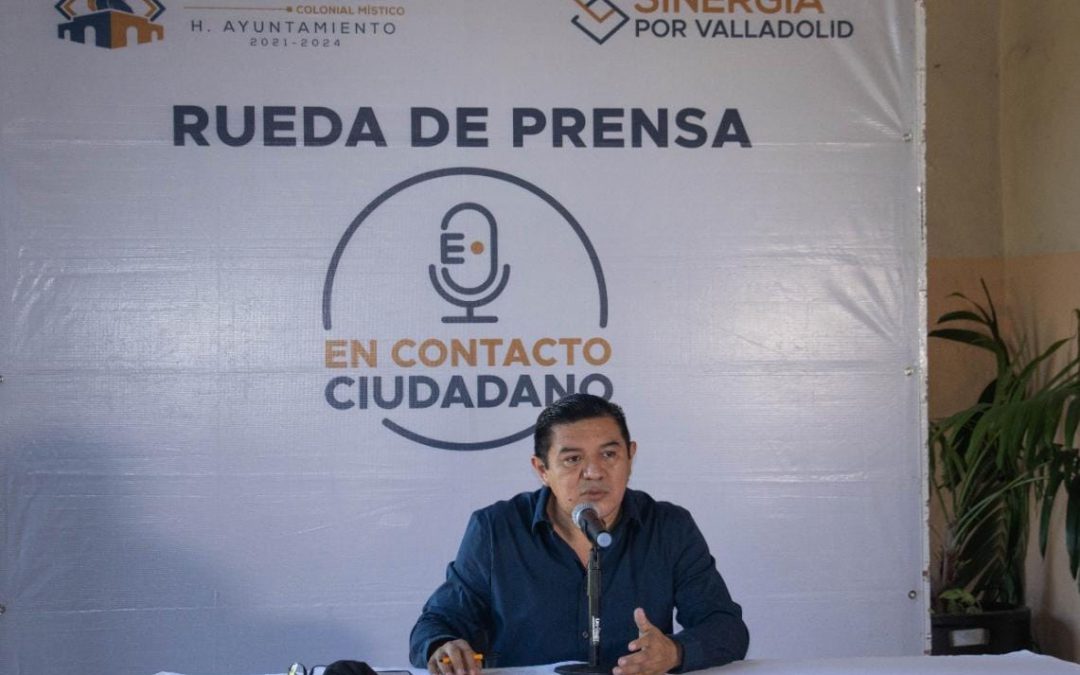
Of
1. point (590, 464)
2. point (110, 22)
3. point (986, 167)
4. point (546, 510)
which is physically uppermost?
point (110, 22)

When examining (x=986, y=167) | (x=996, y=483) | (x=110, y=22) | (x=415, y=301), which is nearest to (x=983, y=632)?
(x=996, y=483)

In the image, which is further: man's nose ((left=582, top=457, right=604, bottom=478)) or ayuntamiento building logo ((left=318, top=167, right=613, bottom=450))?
ayuntamiento building logo ((left=318, top=167, right=613, bottom=450))

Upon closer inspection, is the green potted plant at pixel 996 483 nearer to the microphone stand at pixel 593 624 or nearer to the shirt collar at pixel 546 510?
the shirt collar at pixel 546 510

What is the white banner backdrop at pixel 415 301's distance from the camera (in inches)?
146

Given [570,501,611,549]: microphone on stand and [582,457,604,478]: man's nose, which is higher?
[582,457,604,478]: man's nose

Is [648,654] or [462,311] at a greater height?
[462,311]

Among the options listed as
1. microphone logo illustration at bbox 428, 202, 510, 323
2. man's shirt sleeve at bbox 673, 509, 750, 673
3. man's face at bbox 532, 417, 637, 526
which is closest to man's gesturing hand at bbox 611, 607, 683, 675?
man's shirt sleeve at bbox 673, 509, 750, 673

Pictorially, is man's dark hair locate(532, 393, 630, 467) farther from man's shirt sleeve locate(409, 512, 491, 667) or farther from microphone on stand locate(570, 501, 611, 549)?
microphone on stand locate(570, 501, 611, 549)

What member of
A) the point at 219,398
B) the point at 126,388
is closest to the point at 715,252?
the point at 219,398

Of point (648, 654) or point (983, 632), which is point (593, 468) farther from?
point (983, 632)

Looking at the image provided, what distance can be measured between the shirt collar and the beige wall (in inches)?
107

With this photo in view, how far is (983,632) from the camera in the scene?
4535mm

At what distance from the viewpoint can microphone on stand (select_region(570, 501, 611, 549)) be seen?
2.22 metres

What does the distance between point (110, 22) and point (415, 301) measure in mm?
1211
